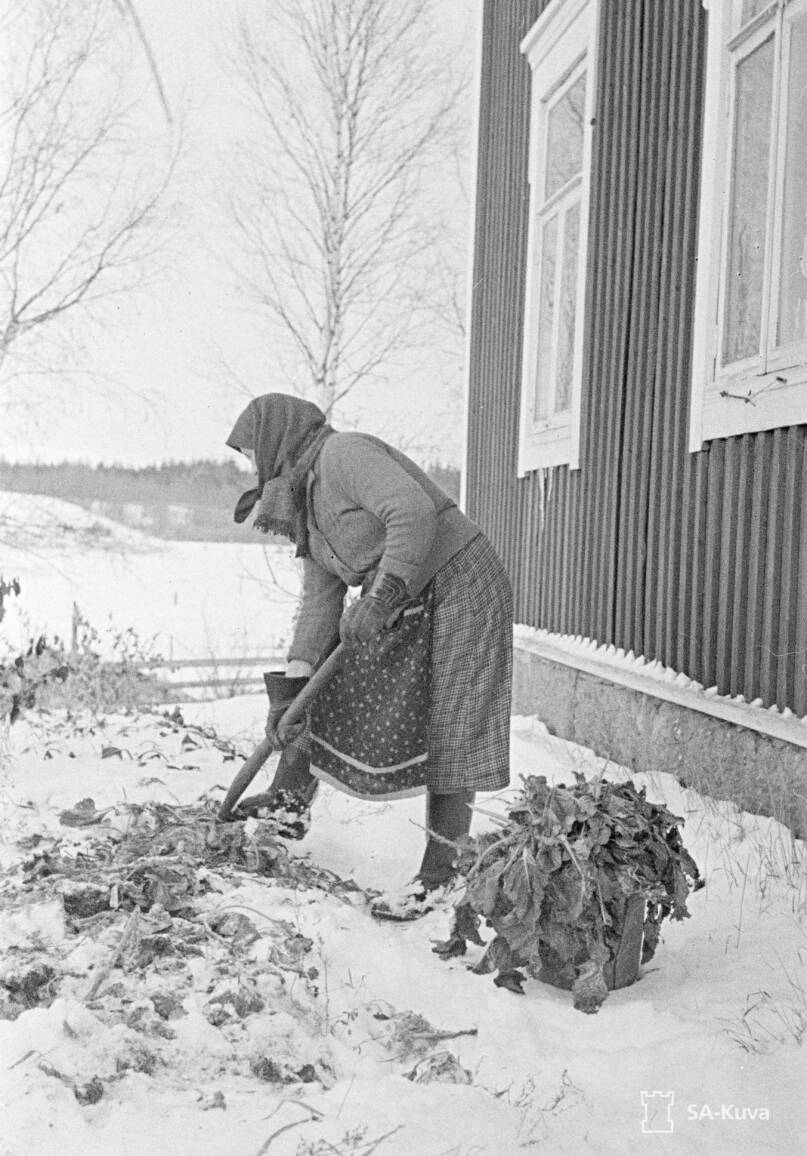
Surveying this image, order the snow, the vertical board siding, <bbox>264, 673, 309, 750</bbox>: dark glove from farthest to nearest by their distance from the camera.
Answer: the vertical board siding < <bbox>264, 673, 309, 750</bbox>: dark glove < the snow

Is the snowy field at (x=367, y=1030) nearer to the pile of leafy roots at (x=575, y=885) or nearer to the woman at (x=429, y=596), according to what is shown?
the pile of leafy roots at (x=575, y=885)

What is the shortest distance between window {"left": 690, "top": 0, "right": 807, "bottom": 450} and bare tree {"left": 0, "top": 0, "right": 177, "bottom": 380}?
5526 millimetres

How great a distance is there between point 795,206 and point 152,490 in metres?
6.54

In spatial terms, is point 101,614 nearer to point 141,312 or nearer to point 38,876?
point 141,312

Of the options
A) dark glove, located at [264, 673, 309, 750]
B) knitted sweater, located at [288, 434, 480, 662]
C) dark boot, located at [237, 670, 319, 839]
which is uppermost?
knitted sweater, located at [288, 434, 480, 662]

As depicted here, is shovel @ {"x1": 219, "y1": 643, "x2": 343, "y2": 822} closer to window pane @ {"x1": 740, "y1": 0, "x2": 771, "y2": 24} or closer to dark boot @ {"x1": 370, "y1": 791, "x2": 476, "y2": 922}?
dark boot @ {"x1": 370, "y1": 791, "x2": 476, "y2": 922}

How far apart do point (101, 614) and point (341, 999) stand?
5329 mm

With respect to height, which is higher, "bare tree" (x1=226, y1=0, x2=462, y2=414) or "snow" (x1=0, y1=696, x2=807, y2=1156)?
"bare tree" (x1=226, y1=0, x2=462, y2=414)

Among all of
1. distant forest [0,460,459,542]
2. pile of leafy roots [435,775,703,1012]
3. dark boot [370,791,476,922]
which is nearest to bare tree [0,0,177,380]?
distant forest [0,460,459,542]

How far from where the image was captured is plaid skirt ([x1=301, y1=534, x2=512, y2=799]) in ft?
9.55

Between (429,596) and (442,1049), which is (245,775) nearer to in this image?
(429,596)

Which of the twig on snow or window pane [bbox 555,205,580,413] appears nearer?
the twig on snow

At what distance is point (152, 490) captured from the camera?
9016 millimetres

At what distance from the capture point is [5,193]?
26.1 ft
